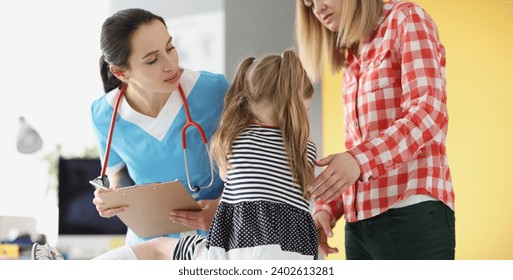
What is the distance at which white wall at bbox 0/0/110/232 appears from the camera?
246 cm

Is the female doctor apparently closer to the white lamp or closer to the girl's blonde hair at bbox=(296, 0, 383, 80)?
the girl's blonde hair at bbox=(296, 0, 383, 80)

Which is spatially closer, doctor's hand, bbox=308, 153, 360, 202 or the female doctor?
doctor's hand, bbox=308, 153, 360, 202

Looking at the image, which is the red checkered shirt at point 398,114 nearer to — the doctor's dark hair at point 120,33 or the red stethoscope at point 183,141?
the red stethoscope at point 183,141

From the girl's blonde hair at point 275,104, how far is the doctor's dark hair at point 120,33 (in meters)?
0.24

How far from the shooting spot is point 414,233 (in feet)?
3.95

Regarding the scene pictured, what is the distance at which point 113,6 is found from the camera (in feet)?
→ 8.18

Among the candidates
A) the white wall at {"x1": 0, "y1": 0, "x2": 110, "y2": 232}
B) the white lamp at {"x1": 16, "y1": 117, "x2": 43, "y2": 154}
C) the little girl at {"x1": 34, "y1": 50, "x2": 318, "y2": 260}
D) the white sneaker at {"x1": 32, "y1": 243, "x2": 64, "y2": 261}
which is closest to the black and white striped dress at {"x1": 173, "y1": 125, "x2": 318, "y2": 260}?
the little girl at {"x1": 34, "y1": 50, "x2": 318, "y2": 260}

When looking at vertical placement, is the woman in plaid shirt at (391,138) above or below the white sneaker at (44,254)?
above

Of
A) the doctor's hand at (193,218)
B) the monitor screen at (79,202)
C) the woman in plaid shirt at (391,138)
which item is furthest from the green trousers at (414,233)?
the monitor screen at (79,202)

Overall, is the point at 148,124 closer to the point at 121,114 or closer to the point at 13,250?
the point at 121,114

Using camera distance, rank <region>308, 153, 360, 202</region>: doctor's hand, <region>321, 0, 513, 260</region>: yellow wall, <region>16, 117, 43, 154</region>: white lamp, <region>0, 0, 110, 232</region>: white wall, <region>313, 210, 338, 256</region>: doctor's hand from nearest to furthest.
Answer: <region>308, 153, 360, 202</region>: doctor's hand < <region>313, 210, 338, 256</region>: doctor's hand < <region>321, 0, 513, 260</region>: yellow wall < <region>0, 0, 110, 232</region>: white wall < <region>16, 117, 43, 154</region>: white lamp

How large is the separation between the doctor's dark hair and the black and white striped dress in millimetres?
329

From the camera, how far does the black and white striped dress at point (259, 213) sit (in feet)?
3.66
